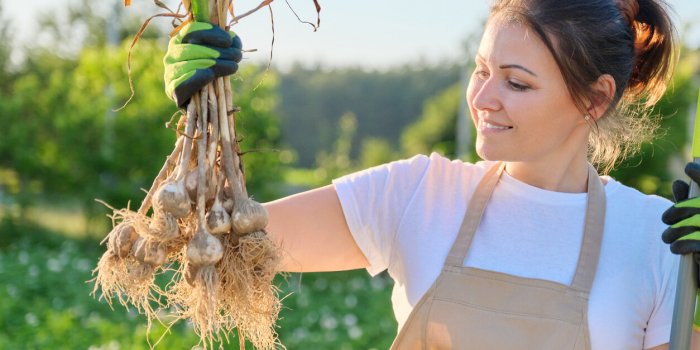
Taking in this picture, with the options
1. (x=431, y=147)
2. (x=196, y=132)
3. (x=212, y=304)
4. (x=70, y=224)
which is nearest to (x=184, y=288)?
(x=212, y=304)

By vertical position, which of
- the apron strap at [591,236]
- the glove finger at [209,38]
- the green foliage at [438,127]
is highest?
the glove finger at [209,38]

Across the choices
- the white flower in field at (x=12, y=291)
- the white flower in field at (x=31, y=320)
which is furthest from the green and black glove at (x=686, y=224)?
the white flower in field at (x=12, y=291)

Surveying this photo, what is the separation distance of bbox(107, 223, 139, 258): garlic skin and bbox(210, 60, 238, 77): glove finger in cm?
27

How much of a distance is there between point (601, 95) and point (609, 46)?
92mm

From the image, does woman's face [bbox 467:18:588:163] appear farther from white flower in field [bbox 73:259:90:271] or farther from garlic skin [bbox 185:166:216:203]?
white flower in field [bbox 73:259:90:271]

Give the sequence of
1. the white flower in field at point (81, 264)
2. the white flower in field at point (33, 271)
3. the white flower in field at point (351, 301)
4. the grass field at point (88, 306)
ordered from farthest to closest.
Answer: the white flower in field at point (81, 264), the white flower in field at point (33, 271), the white flower in field at point (351, 301), the grass field at point (88, 306)

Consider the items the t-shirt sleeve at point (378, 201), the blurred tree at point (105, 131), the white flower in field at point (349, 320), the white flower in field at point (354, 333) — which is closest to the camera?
the t-shirt sleeve at point (378, 201)

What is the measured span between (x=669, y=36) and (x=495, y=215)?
494 millimetres

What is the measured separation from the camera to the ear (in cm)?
170

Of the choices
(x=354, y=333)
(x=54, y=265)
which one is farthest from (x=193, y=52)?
(x=54, y=265)

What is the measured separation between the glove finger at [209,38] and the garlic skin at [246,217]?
232mm

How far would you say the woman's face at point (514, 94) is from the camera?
1584 millimetres

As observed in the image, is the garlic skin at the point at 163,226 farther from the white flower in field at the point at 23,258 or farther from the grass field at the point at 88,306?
the white flower in field at the point at 23,258

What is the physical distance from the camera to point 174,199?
1.31 meters
